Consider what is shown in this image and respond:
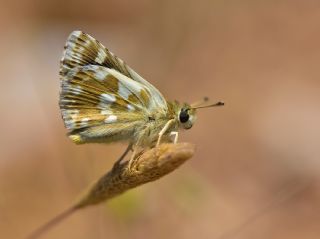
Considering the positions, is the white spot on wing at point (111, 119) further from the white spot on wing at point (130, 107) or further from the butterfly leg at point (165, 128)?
the butterfly leg at point (165, 128)

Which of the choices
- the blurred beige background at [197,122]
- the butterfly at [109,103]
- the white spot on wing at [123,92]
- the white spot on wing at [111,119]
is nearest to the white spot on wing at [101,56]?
the butterfly at [109,103]

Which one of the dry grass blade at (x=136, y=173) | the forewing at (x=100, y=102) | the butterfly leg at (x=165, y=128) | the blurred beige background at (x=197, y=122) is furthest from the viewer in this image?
the blurred beige background at (x=197, y=122)

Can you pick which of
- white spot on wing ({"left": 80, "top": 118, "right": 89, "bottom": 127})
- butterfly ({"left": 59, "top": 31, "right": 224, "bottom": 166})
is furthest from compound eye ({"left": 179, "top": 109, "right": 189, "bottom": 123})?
white spot on wing ({"left": 80, "top": 118, "right": 89, "bottom": 127})

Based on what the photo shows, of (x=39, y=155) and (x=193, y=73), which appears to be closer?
(x=39, y=155)

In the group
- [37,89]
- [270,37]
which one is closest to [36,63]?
[37,89]

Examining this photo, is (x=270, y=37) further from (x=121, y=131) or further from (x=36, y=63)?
(x=121, y=131)

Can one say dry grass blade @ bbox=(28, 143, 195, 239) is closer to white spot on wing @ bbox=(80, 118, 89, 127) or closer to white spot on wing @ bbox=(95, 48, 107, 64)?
white spot on wing @ bbox=(80, 118, 89, 127)
